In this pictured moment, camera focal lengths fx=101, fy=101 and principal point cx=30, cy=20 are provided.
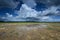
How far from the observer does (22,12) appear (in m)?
2.35

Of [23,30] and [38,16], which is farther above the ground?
[38,16]

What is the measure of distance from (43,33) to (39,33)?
0.09m

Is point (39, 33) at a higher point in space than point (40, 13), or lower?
lower

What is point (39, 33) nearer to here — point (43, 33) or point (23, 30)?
point (43, 33)

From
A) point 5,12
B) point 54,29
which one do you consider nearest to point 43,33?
point 54,29

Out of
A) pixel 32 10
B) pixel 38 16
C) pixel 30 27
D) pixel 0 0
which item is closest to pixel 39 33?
pixel 30 27

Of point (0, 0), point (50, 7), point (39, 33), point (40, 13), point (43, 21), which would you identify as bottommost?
point (39, 33)

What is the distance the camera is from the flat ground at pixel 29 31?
2.18 m

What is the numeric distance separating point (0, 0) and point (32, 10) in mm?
781

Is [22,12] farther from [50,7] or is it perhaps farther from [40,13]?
[50,7]

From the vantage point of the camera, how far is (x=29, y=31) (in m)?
2.27

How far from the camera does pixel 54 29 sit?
232cm

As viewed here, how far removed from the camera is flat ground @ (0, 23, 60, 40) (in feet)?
7.16

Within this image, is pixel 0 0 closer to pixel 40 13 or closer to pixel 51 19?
pixel 40 13
